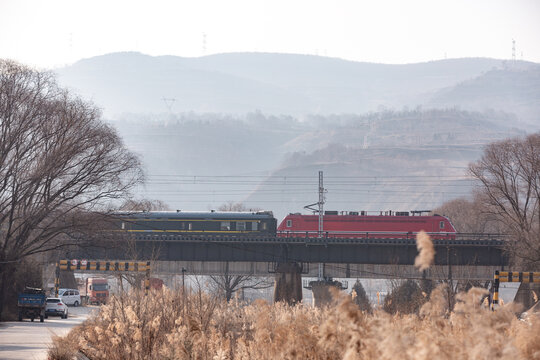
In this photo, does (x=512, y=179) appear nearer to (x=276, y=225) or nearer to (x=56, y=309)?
(x=276, y=225)

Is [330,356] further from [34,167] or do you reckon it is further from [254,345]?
[34,167]

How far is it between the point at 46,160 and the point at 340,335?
4833 cm

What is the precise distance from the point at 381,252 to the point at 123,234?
2654 centimetres

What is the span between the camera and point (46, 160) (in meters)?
61.1

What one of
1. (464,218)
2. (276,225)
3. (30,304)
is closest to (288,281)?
(276,225)

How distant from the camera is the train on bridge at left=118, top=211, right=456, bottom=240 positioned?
96.7 metres

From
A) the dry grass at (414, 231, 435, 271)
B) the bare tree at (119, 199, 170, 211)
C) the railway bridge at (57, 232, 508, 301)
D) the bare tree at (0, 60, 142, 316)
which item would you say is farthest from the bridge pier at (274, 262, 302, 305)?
the dry grass at (414, 231, 435, 271)

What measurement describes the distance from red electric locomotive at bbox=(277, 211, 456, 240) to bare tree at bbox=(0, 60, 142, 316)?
3524 centimetres

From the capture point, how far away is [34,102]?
203 ft

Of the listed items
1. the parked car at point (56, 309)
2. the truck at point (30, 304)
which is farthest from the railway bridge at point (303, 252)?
the truck at point (30, 304)

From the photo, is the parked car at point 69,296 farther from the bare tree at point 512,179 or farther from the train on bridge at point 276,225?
the bare tree at point 512,179

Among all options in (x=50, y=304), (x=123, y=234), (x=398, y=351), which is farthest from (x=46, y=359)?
(x=123, y=234)

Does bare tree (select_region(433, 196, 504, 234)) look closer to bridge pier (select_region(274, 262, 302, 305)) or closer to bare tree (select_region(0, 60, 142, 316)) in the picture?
bridge pier (select_region(274, 262, 302, 305))

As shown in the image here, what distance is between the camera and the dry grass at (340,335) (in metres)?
11.4
